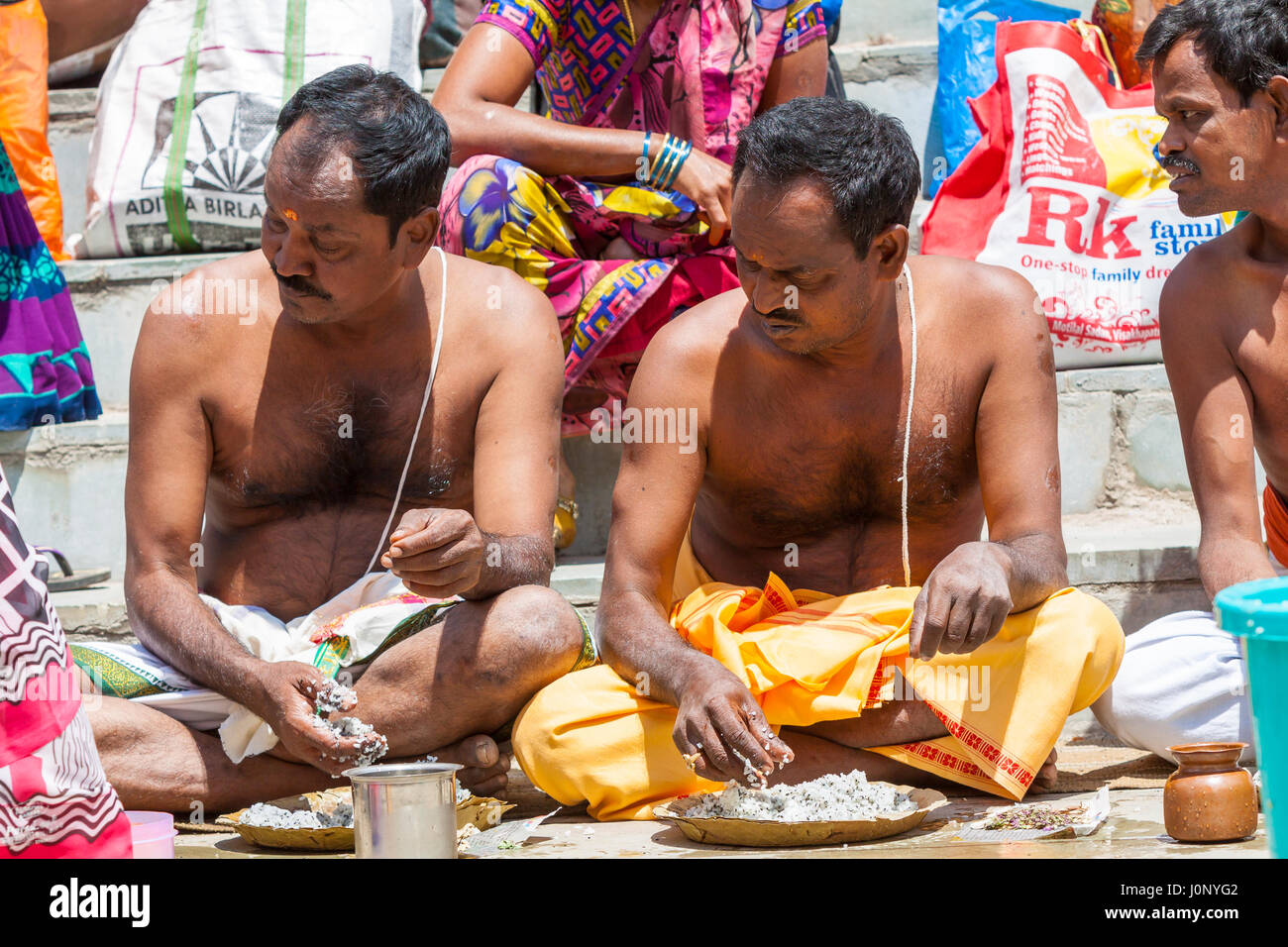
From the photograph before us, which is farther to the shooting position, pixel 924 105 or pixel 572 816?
pixel 924 105

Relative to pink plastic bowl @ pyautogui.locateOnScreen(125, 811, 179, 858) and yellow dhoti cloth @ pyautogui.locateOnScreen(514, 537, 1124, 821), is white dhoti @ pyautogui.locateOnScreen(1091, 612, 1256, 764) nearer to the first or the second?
yellow dhoti cloth @ pyautogui.locateOnScreen(514, 537, 1124, 821)

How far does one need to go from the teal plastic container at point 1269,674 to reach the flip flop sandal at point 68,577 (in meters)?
3.60

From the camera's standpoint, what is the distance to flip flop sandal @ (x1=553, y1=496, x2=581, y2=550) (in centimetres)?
457

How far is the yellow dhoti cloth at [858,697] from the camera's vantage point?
3.17 m

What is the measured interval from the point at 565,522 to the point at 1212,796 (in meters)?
2.36

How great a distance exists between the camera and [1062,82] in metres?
4.89

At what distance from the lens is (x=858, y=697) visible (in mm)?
3188

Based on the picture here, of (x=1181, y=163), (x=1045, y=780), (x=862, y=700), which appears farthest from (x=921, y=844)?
(x=1181, y=163)

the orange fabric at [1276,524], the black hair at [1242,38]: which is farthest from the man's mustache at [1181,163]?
the orange fabric at [1276,524]

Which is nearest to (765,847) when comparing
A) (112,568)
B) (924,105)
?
(112,568)

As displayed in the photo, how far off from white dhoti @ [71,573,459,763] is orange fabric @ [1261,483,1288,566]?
84.1 inches

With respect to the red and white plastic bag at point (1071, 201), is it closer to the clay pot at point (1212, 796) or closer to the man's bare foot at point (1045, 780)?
the man's bare foot at point (1045, 780)
